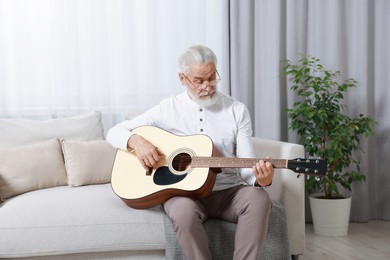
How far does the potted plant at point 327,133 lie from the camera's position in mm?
3568

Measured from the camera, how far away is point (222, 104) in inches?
109

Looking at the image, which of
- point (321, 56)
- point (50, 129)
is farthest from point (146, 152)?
point (321, 56)

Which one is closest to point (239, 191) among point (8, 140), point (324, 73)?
point (8, 140)

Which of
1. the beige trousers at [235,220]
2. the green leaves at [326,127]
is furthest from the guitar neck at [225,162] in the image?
the green leaves at [326,127]

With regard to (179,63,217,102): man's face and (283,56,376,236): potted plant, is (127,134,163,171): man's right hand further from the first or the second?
(283,56,376,236): potted plant

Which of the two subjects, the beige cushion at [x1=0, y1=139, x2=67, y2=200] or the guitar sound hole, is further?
the beige cushion at [x1=0, y1=139, x2=67, y2=200]

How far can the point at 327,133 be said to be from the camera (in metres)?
3.63

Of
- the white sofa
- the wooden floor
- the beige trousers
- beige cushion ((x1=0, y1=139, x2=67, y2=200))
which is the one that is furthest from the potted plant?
beige cushion ((x1=0, y1=139, x2=67, y2=200))

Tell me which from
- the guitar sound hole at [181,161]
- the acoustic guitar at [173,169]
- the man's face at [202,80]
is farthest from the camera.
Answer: the man's face at [202,80]

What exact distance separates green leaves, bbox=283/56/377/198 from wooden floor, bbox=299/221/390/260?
10.8 inches

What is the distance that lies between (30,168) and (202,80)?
989mm

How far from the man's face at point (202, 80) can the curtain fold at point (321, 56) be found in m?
1.12

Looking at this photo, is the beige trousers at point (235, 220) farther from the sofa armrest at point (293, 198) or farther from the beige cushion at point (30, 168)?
the beige cushion at point (30, 168)

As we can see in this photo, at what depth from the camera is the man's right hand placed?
2531 mm
